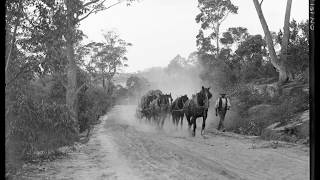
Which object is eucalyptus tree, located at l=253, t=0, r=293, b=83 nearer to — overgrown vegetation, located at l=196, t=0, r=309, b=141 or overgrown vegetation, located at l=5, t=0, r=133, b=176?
overgrown vegetation, located at l=196, t=0, r=309, b=141

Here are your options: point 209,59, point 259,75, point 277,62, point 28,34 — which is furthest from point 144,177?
point 209,59

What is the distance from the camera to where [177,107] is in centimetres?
2034

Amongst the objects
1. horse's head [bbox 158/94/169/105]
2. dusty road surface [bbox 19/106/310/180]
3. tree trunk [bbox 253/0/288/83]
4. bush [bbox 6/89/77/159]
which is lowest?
dusty road surface [bbox 19/106/310/180]

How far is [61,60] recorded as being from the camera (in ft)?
31.9

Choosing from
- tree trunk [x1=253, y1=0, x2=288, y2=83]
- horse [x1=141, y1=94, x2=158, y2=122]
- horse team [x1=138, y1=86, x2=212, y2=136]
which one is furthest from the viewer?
horse [x1=141, y1=94, x2=158, y2=122]

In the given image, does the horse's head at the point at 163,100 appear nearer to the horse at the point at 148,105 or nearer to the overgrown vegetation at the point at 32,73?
the horse at the point at 148,105

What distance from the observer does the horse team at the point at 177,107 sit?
55.4ft

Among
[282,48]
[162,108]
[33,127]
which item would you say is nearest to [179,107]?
[162,108]

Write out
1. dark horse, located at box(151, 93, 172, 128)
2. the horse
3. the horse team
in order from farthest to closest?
the horse < dark horse, located at box(151, 93, 172, 128) < the horse team

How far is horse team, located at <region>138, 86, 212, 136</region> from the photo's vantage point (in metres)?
16.9

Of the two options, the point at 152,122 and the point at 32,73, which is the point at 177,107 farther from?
the point at 32,73

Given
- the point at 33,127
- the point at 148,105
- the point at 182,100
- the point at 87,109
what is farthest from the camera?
the point at 87,109

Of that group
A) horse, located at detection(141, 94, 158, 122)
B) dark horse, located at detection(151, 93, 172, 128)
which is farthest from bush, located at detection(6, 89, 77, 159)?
horse, located at detection(141, 94, 158, 122)

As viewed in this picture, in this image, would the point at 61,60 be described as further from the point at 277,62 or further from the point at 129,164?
Result: the point at 277,62
